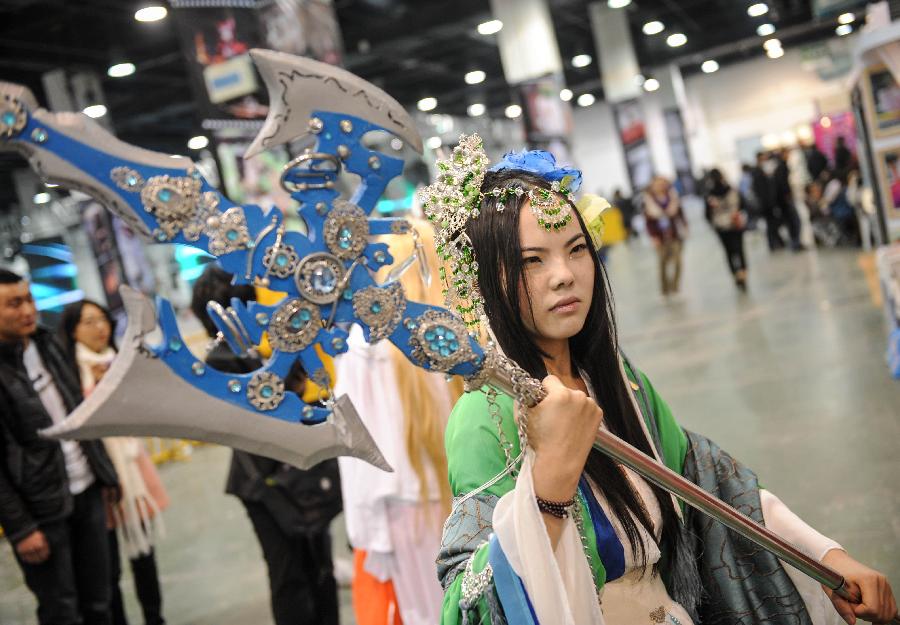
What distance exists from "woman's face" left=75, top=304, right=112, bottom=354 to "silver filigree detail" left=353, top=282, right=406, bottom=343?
338 centimetres

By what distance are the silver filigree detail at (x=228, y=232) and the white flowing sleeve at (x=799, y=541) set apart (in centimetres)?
121

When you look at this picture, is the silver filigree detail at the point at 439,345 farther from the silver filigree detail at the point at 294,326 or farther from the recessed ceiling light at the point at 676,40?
the recessed ceiling light at the point at 676,40

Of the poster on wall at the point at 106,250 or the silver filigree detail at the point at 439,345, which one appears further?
the poster on wall at the point at 106,250

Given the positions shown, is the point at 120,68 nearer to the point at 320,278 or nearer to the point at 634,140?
the point at 634,140

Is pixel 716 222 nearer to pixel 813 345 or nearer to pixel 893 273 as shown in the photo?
pixel 813 345

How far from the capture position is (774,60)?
2820 cm

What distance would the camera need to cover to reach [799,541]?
1751 mm

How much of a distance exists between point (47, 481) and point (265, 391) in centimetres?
262

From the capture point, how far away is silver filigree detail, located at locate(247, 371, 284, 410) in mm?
1192

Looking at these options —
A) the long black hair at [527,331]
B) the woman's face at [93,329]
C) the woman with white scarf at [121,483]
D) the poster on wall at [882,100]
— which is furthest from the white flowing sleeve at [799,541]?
the poster on wall at [882,100]

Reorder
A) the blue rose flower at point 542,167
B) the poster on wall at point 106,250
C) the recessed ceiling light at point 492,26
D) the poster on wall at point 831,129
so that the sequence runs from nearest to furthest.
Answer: the blue rose flower at point 542,167
the poster on wall at point 106,250
the recessed ceiling light at point 492,26
the poster on wall at point 831,129

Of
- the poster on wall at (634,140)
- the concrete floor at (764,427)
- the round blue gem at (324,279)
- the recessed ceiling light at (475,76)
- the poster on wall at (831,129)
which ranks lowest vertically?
the concrete floor at (764,427)

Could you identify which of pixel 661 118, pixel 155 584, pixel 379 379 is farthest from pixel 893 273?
pixel 661 118

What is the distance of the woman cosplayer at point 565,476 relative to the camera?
1311 mm
